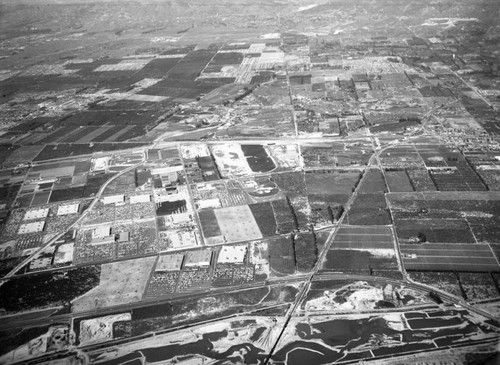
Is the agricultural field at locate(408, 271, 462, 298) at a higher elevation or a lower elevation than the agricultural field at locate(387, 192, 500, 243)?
lower

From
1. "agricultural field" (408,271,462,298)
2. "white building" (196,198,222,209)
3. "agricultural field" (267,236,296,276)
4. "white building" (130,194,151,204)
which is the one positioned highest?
"white building" (130,194,151,204)

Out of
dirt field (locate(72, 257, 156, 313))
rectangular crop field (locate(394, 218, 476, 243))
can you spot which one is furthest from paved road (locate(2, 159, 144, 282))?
rectangular crop field (locate(394, 218, 476, 243))

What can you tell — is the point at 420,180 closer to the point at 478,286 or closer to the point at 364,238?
the point at 364,238

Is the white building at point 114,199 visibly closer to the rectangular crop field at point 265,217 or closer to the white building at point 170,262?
the white building at point 170,262

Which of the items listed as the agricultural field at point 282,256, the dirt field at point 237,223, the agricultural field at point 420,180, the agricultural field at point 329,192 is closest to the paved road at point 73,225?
the dirt field at point 237,223

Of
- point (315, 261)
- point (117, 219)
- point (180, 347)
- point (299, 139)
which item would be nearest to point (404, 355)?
point (315, 261)

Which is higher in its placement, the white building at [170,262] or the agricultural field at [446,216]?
the white building at [170,262]

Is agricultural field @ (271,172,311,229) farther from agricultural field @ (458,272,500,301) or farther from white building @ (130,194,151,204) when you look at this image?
agricultural field @ (458,272,500,301)
